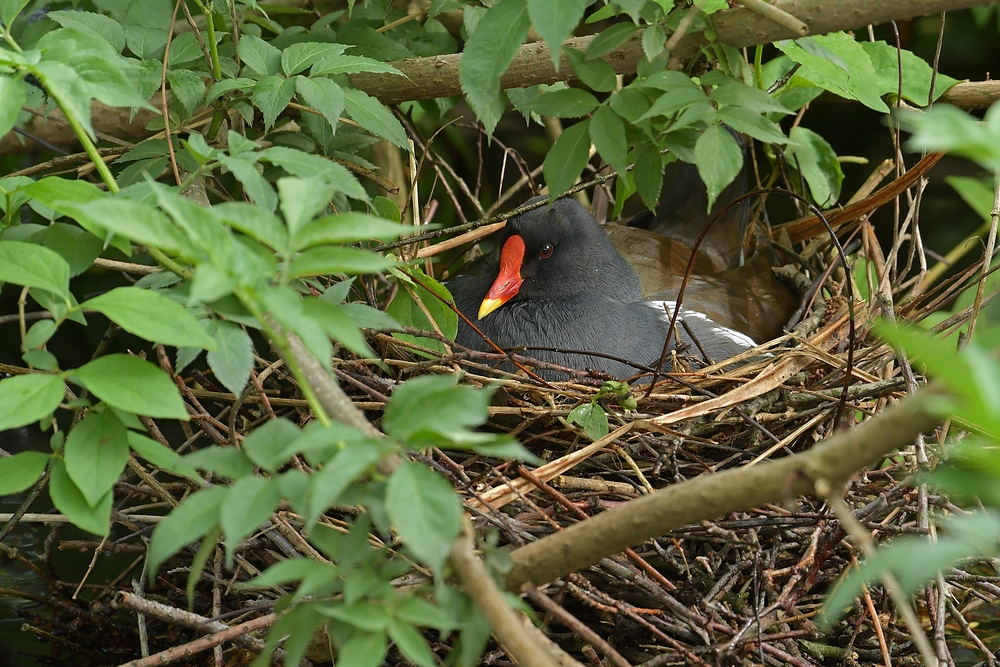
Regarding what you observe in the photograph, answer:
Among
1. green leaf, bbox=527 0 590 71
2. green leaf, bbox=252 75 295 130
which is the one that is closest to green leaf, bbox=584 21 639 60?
green leaf, bbox=527 0 590 71

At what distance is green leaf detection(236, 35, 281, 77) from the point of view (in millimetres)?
1396

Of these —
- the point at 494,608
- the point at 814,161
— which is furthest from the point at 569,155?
the point at 814,161

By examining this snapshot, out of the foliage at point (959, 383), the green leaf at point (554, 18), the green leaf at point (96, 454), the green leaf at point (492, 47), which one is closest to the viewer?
the foliage at point (959, 383)

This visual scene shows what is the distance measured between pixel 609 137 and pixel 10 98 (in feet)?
2.28

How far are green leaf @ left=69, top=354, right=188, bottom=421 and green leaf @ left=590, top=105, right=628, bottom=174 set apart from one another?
2.08 ft

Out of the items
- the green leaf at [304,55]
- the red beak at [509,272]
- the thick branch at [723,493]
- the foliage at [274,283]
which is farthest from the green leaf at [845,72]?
the thick branch at [723,493]

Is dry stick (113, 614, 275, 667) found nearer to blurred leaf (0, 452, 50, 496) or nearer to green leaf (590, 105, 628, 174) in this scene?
blurred leaf (0, 452, 50, 496)

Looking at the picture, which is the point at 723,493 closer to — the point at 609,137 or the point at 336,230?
the point at 336,230

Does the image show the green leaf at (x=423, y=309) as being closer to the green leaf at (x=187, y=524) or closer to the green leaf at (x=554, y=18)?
the green leaf at (x=554, y=18)

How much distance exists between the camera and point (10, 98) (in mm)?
907

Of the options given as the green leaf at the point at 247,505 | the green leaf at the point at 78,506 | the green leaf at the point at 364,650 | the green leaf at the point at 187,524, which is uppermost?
the green leaf at the point at 247,505

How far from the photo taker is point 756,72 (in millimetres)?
1834

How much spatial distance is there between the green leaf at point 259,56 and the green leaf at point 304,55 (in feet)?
0.11

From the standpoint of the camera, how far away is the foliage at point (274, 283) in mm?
739
